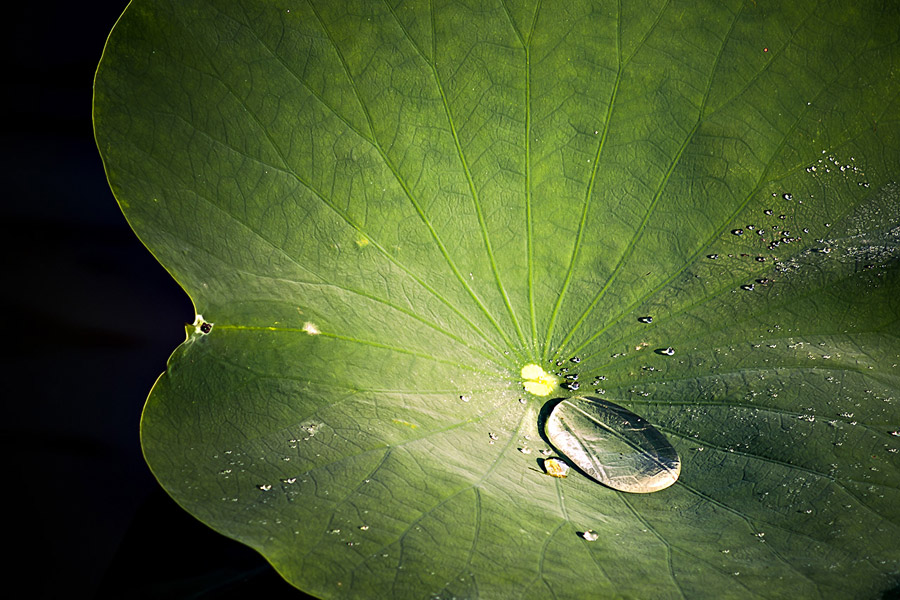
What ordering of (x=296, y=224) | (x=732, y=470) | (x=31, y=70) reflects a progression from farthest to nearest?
(x=31, y=70) < (x=296, y=224) < (x=732, y=470)

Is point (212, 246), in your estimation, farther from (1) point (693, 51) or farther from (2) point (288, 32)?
(1) point (693, 51)

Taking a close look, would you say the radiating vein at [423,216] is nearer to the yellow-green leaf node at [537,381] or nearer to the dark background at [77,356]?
the yellow-green leaf node at [537,381]

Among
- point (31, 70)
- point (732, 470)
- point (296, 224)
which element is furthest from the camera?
point (31, 70)

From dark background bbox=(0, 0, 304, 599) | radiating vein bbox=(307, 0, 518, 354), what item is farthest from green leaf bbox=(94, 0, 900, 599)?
dark background bbox=(0, 0, 304, 599)

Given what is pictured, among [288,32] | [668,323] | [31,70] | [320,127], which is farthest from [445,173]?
[31,70]

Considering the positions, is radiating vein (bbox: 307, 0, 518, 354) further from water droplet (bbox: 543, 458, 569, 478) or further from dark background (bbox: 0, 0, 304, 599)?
dark background (bbox: 0, 0, 304, 599)

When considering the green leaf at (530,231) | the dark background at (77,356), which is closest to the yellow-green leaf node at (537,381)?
the green leaf at (530,231)
